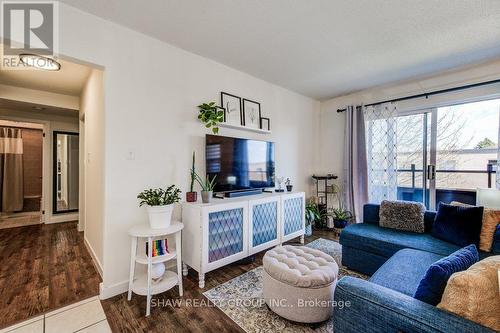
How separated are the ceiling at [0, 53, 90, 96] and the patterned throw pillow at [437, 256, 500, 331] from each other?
3807mm

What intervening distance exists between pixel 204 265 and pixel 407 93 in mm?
3869

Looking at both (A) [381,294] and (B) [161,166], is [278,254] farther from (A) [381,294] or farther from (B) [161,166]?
(B) [161,166]

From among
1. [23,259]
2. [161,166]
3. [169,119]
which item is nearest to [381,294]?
[161,166]

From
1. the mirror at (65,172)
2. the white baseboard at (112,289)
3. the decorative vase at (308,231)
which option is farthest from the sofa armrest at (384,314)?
the mirror at (65,172)

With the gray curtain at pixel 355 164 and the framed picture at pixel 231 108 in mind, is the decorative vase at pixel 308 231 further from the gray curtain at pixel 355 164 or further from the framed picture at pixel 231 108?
the framed picture at pixel 231 108

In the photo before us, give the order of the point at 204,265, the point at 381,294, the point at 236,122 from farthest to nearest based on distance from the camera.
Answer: the point at 236,122
the point at 204,265
the point at 381,294

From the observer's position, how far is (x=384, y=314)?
100 cm

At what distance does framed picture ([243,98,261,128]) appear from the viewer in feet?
10.5

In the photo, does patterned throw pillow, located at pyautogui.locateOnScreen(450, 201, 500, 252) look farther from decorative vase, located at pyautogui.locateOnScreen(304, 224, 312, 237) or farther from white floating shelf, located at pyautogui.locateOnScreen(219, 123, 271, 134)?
white floating shelf, located at pyautogui.locateOnScreen(219, 123, 271, 134)

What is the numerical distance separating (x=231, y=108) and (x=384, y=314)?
2.66 metres

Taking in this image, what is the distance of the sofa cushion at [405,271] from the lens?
1.44 meters

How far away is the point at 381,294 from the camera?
106 cm

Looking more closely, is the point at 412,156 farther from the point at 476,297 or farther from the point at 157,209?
the point at 157,209

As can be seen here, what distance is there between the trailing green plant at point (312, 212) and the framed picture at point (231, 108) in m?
1.96
